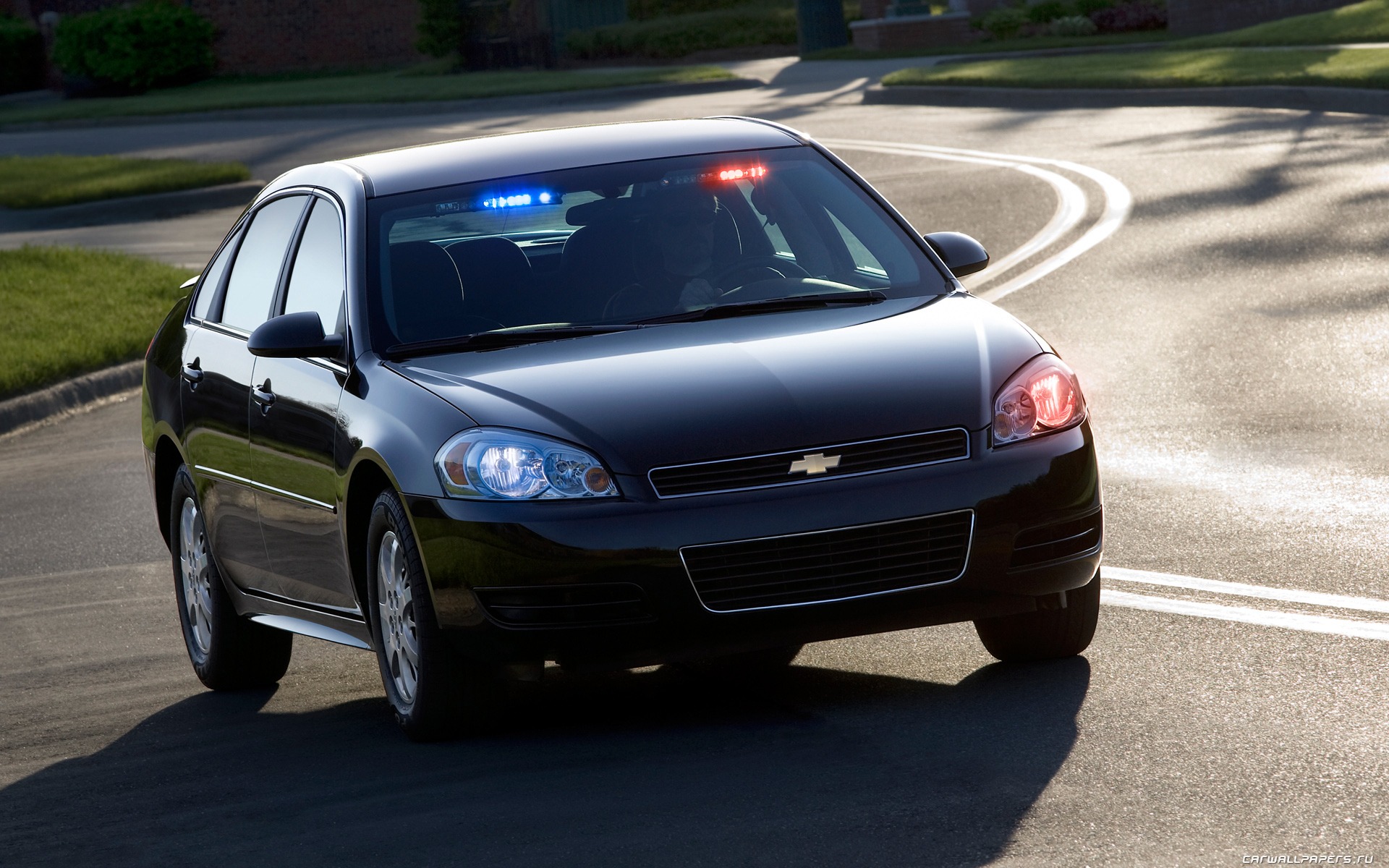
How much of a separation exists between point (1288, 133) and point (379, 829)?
17.2 meters

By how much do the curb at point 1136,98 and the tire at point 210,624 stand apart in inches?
670

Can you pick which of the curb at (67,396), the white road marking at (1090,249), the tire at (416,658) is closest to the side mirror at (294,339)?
the tire at (416,658)

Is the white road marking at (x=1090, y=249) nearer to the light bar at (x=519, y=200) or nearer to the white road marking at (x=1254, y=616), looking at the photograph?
the white road marking at (x=1254, y=616)

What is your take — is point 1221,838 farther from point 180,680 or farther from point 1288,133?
point 1288,133

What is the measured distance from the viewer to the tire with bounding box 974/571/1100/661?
6.01 meters

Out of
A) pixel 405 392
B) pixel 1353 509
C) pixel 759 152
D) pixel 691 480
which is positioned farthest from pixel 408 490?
pixel 1353 509

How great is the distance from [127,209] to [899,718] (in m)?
20.7

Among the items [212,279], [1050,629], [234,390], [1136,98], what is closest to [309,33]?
[1136,98]

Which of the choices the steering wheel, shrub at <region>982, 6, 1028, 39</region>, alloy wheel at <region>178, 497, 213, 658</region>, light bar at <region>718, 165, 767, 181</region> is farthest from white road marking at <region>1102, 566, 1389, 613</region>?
shrub at <region>982, 6, 1028, 39</region>

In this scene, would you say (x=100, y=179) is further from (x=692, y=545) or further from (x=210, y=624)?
(x=692, y=545)

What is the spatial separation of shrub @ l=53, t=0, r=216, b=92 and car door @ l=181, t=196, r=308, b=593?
1904 inches

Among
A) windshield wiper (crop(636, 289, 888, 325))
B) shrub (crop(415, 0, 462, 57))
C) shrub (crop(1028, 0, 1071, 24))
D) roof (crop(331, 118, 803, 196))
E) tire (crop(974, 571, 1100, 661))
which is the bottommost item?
shrub (crop(415, 0, 462, 57))

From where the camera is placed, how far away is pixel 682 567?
5363 mm

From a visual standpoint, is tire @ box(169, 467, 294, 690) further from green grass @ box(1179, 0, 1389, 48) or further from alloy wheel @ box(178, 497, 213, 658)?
green grass @ box(1179, 0, 1389, 48)
